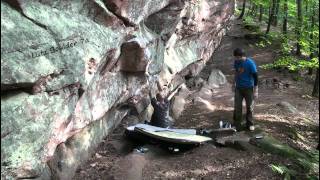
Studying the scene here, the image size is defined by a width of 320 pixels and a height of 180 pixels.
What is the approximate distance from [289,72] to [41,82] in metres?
21.5

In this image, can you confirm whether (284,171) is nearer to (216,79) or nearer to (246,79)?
(246,79)

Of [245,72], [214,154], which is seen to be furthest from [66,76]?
[245,72]

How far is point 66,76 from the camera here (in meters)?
8.63

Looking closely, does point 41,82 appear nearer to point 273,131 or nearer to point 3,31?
point 3,31

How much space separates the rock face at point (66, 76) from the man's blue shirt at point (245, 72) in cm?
291

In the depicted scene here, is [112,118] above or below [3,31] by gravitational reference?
below

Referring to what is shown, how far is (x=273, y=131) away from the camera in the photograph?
13125 mm

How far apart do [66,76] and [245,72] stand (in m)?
5.89

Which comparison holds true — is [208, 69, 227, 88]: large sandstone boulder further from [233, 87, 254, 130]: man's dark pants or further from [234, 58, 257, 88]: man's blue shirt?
[234, 58, 257, 88]: man's blue shirt

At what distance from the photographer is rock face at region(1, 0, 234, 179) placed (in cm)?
737

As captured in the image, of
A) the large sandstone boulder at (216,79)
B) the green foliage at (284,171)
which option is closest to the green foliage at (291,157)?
the green foliage at (284,171)

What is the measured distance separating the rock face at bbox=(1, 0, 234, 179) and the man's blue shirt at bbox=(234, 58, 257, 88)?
2.91 m

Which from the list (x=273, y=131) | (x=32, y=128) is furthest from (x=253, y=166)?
(x=32, y=128)

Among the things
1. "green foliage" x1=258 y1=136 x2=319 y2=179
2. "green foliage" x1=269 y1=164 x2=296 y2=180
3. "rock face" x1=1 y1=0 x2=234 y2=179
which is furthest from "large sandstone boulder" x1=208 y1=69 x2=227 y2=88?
"green foliage" x1=269 y1=164 x2=296 y2=180
